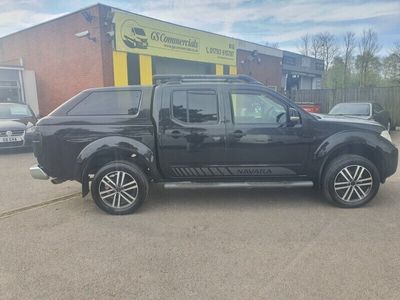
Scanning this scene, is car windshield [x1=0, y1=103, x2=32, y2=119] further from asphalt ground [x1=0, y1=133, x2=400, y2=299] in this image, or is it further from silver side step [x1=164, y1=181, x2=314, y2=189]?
silver side step [x1=164, y1=181, x2=314, y2=189]

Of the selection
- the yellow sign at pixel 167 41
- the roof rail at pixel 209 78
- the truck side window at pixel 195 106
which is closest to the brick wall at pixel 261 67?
the yellow sign at pixel 167 41

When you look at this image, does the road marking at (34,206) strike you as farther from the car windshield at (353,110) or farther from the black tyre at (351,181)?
the car windshield at (353,110)

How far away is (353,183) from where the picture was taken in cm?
505

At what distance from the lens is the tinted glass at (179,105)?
16.8 ft

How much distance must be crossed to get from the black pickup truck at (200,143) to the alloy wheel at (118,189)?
0.6 inches

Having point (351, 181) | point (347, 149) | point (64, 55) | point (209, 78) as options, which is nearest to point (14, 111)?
point (64, 55)

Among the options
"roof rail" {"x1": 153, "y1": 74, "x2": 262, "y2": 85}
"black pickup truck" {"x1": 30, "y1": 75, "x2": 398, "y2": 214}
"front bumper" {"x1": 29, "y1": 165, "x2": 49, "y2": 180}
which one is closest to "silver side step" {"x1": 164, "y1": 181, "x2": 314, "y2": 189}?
"black pickup truck" {"x1": 30, "y1": 75, "x2": 398, "y2": 214}

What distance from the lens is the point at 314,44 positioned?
164 feet

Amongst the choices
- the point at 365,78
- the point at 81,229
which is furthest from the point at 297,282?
the point at 365,78

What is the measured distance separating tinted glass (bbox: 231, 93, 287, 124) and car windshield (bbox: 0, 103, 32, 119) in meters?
9.36

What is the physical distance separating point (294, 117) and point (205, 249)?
2.41 meters

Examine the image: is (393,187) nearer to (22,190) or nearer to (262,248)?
(262,248)

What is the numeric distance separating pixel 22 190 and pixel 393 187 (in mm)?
6711

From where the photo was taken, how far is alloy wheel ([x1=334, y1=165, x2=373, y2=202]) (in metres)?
5.04
